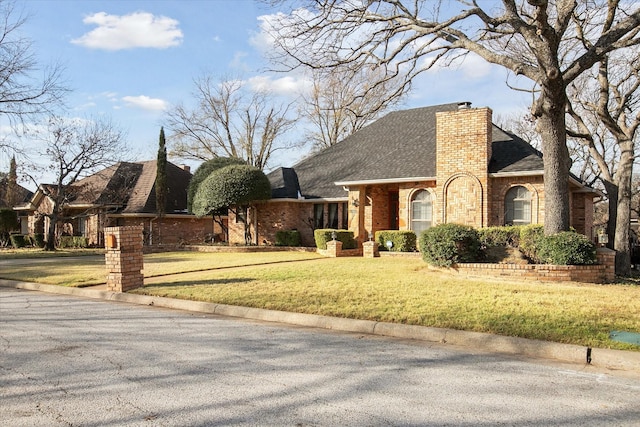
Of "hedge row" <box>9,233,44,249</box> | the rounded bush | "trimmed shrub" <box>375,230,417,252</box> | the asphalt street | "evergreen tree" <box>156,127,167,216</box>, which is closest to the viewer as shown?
the asphalt street

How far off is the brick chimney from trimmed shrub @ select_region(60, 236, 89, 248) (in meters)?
21.8

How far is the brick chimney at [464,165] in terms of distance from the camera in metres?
17.7

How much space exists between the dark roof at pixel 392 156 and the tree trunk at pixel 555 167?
4.23m

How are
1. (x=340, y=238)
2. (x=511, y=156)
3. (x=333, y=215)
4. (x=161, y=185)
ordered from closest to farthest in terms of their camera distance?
(x=511, y=156) < (x=340, y=238) < (x=333, y=215) < (x=161, y=185)

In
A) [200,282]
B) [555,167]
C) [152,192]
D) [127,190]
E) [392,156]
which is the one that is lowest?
[200,282]

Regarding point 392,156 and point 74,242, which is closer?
point 392,156

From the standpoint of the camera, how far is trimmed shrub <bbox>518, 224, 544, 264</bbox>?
12438mm

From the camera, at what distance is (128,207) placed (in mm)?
30234

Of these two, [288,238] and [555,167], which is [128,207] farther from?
[555,167]

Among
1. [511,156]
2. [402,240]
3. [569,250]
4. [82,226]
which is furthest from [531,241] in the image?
[82,226]

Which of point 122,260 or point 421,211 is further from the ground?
point 421,211

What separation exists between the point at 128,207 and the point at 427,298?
83.4 ft

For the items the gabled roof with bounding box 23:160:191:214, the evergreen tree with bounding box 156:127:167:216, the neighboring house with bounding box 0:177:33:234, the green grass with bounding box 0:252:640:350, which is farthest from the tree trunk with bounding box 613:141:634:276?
the neighboring house with bounding box 0:177:33:234

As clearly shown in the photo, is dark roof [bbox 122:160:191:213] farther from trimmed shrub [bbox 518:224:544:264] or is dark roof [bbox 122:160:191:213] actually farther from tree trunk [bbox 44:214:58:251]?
trimmed shrub [bbox 518:224:544:264]
